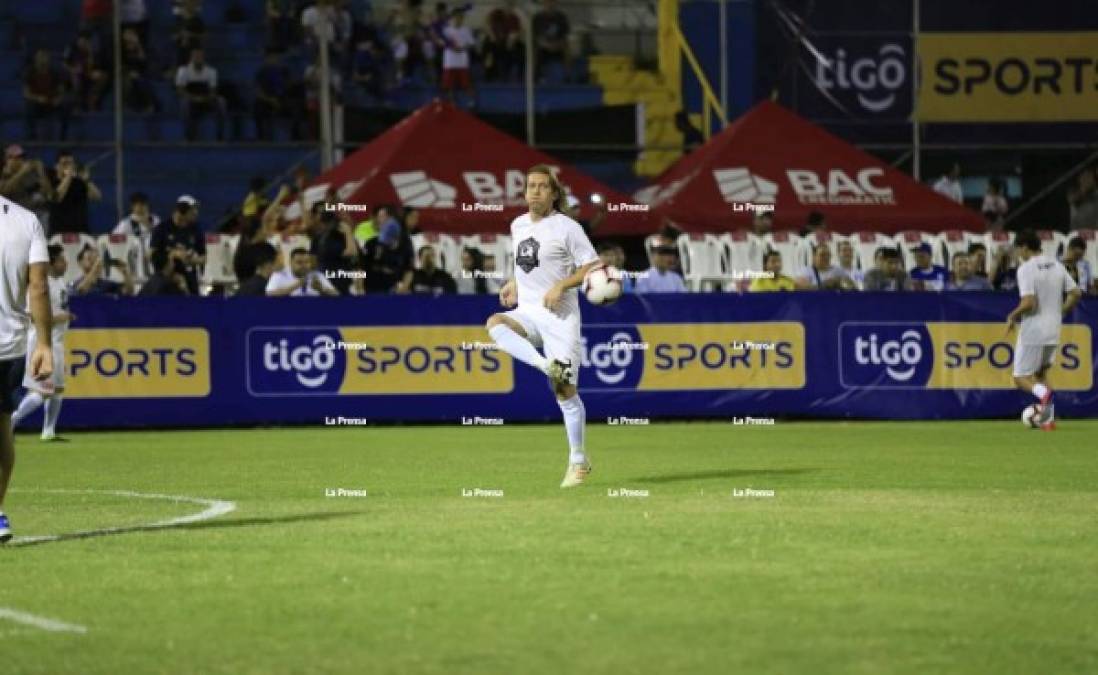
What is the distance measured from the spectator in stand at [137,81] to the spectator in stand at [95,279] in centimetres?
739

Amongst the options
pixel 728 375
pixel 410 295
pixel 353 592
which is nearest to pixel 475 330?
pixel 410 295

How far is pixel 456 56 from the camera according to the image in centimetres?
3691

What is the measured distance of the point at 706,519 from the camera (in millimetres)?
13977

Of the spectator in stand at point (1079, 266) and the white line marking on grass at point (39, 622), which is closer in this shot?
the white line marking on grass at point (39, 622)

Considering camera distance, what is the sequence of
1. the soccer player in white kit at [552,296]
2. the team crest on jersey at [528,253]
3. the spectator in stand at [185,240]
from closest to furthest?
the soccer player in white kit at [552,296] → the team crest on jersey at [528,253] → the spectator in stand at [185,240]

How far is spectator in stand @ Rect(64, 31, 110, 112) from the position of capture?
35.2 m

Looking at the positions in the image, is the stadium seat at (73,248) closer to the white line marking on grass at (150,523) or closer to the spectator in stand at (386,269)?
the spectator in stand at (386,269)

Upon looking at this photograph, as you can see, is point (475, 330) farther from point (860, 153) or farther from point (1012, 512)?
point (1012, 512)

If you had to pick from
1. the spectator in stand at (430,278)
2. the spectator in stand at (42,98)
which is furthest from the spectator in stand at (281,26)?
the spectator in stand at (430,278)

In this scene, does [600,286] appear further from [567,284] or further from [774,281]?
[774,281]

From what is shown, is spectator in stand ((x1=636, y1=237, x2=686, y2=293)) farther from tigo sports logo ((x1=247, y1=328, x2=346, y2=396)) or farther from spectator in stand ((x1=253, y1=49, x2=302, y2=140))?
spectator in stand ((x1=253, y1=49, x2=302, y2=140))

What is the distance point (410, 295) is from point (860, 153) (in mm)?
8491

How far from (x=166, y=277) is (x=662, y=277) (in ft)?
19.2

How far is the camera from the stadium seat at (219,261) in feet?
96.7
